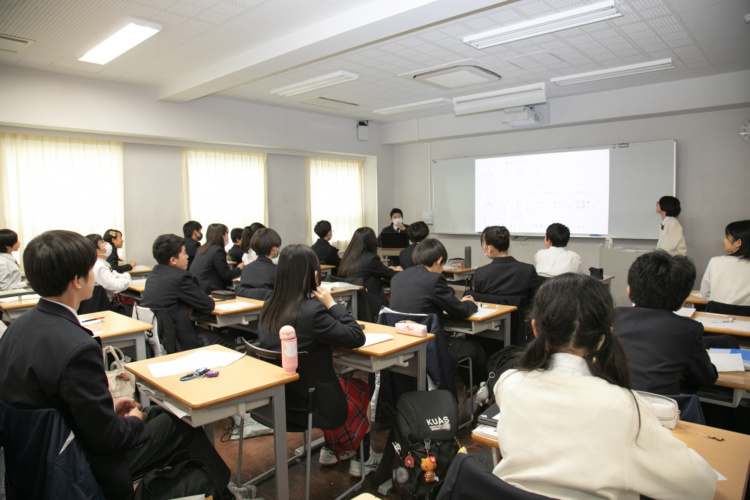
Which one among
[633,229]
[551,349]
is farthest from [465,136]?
[551,349]

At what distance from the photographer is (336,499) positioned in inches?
95.5

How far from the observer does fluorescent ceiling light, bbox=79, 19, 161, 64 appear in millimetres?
4043

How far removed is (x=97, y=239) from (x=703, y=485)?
16.1 feet

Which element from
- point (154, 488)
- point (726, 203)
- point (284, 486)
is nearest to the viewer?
point (154, 488)

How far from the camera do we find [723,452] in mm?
1446

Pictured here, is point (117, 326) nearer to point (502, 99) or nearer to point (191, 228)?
point (191, 228)

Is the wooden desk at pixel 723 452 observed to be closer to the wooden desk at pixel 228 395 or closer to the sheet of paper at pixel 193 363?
the wooden desk at pixel 228 395

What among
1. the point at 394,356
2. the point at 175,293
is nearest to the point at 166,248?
the point at 175,293

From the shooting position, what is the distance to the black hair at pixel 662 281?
192 centimetres

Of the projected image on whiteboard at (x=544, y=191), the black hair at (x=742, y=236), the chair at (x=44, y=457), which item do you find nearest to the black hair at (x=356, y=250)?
the black hair at (x=742, y=236)

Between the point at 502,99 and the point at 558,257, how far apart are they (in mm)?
3038

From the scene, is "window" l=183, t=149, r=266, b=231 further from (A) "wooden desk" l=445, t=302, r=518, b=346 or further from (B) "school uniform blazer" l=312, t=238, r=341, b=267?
→ (A) "wooden desk" l=445, t=302, r=518, b=346

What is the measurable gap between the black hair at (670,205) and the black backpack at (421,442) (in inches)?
187

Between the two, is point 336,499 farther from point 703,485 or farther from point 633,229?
point 633,229
